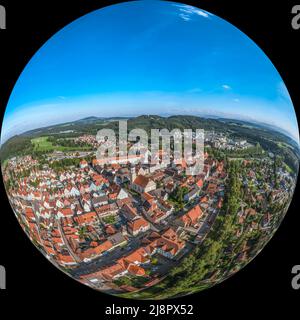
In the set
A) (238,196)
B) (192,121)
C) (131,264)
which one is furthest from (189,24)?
(131,264)

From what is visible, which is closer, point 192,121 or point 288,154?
point 192,121

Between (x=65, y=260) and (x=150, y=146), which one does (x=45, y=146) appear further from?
(x=65, y=260)

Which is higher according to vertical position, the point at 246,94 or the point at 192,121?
the point at 246,94

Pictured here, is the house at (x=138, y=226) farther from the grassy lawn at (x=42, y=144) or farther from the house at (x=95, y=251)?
the grassy lawn at (x=42, y=144)

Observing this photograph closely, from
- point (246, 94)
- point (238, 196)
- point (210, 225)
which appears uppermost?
point (246, 94)

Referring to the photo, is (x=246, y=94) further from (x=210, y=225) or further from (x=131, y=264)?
(x=131, y=264)

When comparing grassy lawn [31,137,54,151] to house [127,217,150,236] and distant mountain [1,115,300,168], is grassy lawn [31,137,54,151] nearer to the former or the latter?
distant mountain [1,115,300,168]

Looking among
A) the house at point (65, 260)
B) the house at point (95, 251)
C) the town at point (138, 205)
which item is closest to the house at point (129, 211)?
the town at point (138, 205)
